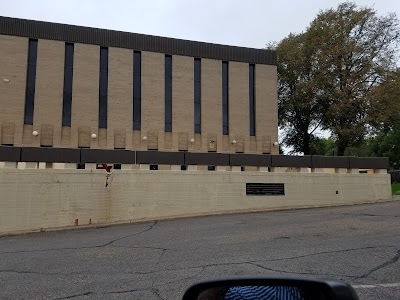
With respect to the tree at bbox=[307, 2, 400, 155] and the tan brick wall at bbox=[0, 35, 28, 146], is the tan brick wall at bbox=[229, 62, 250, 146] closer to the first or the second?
the tree at bbox=[307, 2, 400, 155]

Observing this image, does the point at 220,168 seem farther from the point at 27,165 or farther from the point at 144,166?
the point at 27,165

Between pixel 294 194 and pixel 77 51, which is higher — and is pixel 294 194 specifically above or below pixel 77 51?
below

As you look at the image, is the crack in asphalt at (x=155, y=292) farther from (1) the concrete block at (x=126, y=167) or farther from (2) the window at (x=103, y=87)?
(2) the window at (x=103, y=87)

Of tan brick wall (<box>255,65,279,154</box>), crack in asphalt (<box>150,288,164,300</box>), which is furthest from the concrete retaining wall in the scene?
tan brick wall (<box>255,65,279,154</box>)

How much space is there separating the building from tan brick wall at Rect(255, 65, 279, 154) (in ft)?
0.27

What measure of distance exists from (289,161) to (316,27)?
21.4 meters

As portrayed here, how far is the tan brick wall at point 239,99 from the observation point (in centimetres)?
3484

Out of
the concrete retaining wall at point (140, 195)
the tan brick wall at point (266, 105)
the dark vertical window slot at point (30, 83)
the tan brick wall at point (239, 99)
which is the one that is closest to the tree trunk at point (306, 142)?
the tan brick wall at point (266, 105)

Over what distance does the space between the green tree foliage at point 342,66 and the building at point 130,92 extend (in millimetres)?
4043

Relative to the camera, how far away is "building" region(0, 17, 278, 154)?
30031 mm

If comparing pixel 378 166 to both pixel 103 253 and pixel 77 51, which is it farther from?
pixel 77 51

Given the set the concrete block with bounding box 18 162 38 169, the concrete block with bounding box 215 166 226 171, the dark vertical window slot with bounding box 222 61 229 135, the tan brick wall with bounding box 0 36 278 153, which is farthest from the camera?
the dark vertical window slot with bounding box 222 61 229 135

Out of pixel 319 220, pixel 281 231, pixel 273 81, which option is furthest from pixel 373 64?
pixel 281 231

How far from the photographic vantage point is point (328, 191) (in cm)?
2198
